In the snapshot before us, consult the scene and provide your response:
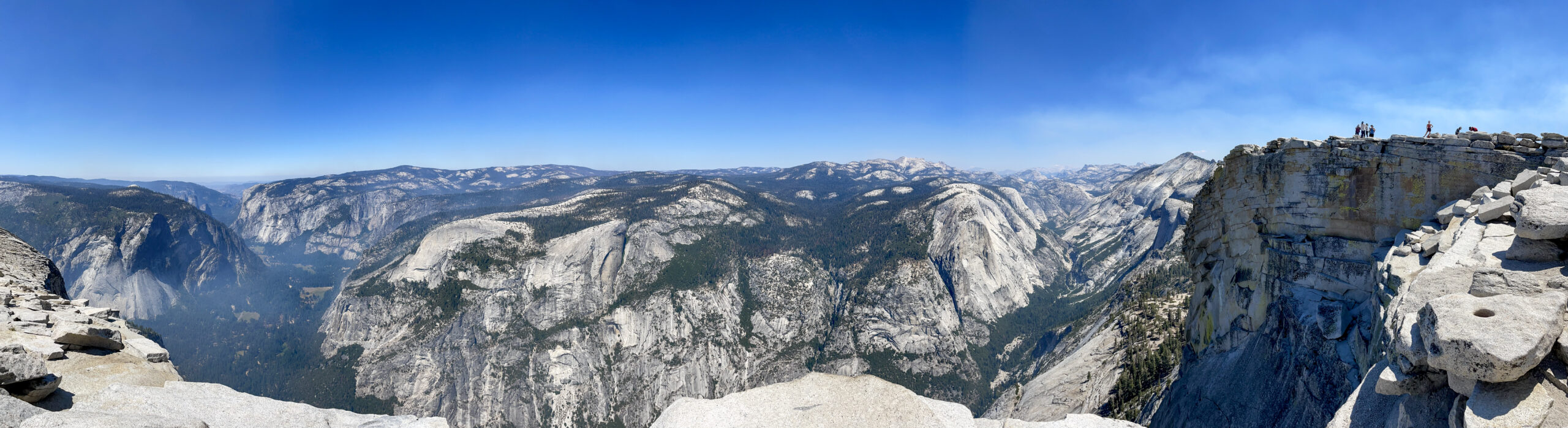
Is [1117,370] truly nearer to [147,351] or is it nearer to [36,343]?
[147,351]

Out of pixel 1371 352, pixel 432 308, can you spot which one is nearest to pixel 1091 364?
pixel 1371 352

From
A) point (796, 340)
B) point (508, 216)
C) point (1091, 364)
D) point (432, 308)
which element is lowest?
point (796, 340)

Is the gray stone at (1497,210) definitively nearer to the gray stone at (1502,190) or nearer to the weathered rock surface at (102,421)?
the gray stone at (1502,190)

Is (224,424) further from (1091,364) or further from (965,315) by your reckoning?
(965,315)

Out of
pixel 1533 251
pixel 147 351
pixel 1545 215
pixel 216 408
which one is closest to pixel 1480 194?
pixel 1533 251

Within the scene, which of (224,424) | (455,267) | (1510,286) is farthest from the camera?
(455,267)

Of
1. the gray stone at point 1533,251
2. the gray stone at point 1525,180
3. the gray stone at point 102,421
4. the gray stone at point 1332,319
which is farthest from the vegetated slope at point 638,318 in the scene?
the gray stone at point 102,421
